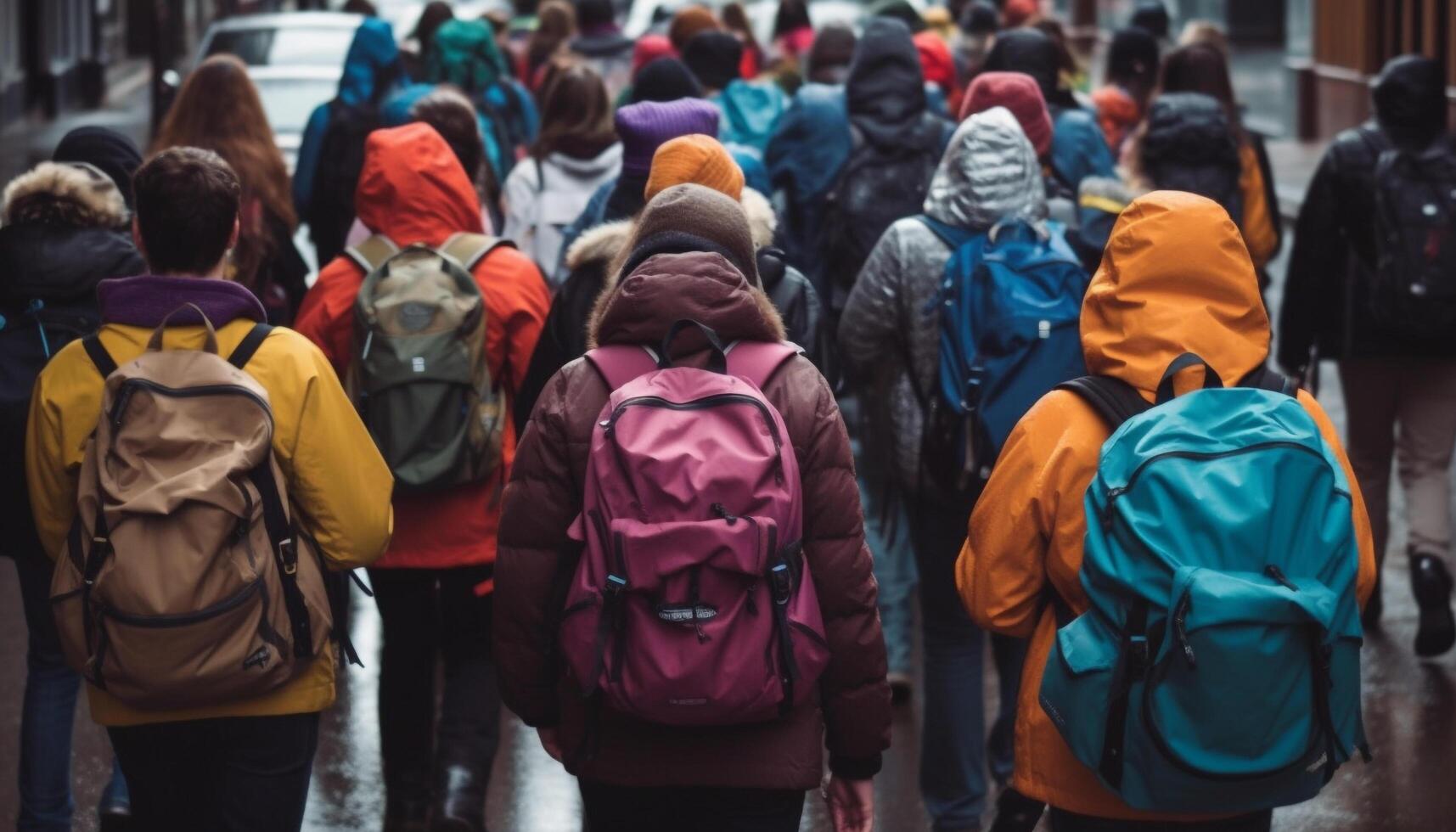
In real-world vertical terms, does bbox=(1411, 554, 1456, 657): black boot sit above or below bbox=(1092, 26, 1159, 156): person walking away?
below

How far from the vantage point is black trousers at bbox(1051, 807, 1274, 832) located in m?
3.94

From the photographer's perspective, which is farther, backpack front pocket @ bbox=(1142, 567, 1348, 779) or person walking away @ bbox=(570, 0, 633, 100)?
person walking away @ bbox=(570, 0, 633, 100)

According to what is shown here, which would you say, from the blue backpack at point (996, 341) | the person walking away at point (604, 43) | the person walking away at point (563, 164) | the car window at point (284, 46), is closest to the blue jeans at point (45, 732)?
the blue backpack at point (996, 341)

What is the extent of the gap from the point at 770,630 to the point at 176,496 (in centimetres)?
112

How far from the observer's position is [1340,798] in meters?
6.45

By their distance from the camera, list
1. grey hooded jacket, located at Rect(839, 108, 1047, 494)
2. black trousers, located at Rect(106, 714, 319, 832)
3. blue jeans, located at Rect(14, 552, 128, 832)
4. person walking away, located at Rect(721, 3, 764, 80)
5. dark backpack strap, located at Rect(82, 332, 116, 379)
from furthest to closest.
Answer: person walking away, located at Rect(721, 3, 764, 80) < grey hooded jacket, located at Rect(839, 108, 1047, 494) < blue jeans, located at Rect(14, 552, 128, 832) < dark backpack strap, located at Rect(82, 332, 116, 379) < black trousers, located at Rect(106, 714, 319, 832)

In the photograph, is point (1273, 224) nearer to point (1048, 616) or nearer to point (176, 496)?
point (1048, 616)

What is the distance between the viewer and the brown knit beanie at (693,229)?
13.9 feet

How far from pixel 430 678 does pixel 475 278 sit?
1088 mm

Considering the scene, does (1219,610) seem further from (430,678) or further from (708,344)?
(430,678)

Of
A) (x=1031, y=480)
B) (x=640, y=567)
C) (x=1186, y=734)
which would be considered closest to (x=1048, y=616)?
(x=1031, y=480)

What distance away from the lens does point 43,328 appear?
543cm

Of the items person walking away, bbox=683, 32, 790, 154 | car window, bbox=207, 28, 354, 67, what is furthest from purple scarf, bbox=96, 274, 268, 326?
car window, bbox=207, 28, 354, 67

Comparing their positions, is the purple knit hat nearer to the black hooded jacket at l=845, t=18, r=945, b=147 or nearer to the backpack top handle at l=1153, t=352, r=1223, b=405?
the black hooded jacket at l=845, t=18, r=945, b=147
